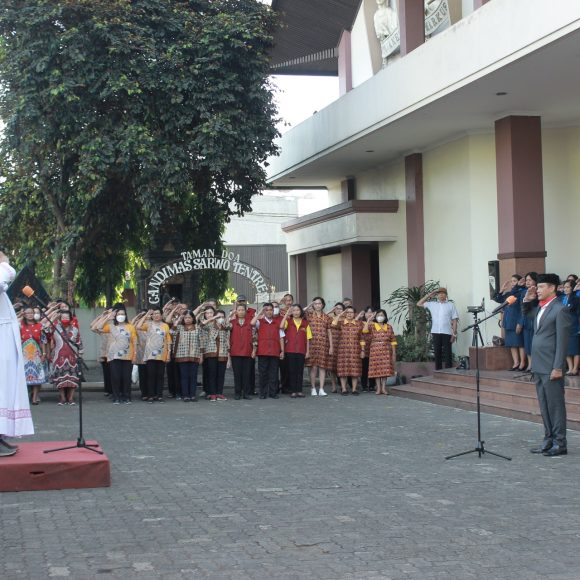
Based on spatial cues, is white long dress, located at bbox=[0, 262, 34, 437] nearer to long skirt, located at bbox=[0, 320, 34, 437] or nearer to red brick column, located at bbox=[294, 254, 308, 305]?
long skirt, located at bbox=[0, 320, 34, 437]

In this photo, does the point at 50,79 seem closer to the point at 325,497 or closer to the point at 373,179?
the point at 373,179

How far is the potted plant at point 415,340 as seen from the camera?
19297 millimetres

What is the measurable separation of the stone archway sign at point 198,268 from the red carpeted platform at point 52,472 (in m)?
11.3

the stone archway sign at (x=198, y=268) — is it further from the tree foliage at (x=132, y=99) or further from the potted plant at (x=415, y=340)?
the potted plant at (x=415, y=340)

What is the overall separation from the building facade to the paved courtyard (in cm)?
600

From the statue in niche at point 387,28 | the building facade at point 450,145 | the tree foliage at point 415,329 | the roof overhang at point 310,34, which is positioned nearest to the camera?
the building facade at point 450,145

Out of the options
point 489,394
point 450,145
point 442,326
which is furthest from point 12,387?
point 450,145

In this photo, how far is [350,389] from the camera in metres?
18.9

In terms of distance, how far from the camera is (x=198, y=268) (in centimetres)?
2034

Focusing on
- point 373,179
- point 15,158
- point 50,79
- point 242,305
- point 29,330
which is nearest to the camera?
point 29,330

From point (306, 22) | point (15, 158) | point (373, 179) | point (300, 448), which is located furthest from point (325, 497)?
point (306, 22)

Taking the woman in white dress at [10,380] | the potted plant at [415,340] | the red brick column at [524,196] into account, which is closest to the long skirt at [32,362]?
the potted plant at [415,340]

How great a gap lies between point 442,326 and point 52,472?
1116cm

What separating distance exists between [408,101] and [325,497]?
11.5 m
